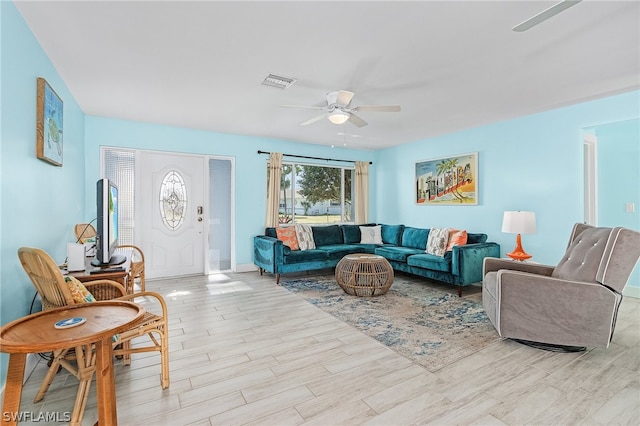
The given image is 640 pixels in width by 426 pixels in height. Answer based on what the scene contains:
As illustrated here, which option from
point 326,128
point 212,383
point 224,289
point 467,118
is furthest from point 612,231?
point 224,289

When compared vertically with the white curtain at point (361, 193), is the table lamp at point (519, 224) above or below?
below

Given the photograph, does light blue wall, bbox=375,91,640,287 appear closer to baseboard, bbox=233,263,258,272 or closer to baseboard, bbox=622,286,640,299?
baseboard, bbox=622,286,640,299

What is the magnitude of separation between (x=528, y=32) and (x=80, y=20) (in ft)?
10.6

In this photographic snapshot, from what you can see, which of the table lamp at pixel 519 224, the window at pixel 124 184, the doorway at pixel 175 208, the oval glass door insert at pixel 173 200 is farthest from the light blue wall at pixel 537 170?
the window at pixel 124 184

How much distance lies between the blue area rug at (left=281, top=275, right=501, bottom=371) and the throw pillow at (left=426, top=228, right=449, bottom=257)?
501 millimetres

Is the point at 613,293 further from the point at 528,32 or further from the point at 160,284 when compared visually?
the point at 160,284

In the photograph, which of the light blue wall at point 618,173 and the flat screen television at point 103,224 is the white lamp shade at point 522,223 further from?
the flat screen television at point 103,224

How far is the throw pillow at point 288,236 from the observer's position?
5.20 meters

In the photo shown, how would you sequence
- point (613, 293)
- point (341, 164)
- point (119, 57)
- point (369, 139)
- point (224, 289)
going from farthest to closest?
point (341, 164) → point (369, 139) → point (224, 289) → point (119, 57) → point (613, 293)

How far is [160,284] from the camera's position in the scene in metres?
4.65

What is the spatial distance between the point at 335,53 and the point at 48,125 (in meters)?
2.44

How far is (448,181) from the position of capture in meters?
5.46

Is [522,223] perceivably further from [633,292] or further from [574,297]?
[633,292]

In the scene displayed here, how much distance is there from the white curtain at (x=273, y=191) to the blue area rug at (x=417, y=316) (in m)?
1.33
